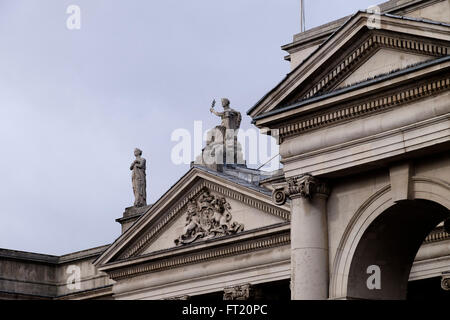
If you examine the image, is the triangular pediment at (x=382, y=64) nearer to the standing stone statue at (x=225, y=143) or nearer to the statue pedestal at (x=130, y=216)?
the standing stone statue at (x=225, y=143)

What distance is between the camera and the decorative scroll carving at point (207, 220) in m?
56.3

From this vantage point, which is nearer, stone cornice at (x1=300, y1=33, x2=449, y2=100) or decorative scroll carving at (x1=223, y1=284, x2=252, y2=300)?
stone cornice at (x1=300, y1=33, x2=449, y2=100)

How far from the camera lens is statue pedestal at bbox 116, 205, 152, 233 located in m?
63.6

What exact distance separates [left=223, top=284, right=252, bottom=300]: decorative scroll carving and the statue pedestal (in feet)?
30.2

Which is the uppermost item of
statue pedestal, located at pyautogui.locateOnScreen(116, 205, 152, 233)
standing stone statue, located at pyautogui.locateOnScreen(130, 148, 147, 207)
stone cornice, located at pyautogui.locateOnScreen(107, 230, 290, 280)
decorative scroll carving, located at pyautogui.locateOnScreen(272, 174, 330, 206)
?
standing stone statue, located at pyautogui.locateOnScreen(130, 148, 147, 207)

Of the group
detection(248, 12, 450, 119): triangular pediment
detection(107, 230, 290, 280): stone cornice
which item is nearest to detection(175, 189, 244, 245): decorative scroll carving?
detection(107, 230, 290, 280): stone cornice

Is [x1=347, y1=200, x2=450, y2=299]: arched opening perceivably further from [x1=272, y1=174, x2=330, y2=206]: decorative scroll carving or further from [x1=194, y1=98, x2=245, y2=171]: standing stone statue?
[x1=194, y1=98, x2=245, y2=171]: standing stone statue

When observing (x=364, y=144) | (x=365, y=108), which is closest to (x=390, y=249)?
(x=364, y=144)

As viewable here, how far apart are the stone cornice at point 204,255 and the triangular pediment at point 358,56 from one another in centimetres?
1815

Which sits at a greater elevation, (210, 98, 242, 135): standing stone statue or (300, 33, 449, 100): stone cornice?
(210, 98, 242, 135): standing stone statue

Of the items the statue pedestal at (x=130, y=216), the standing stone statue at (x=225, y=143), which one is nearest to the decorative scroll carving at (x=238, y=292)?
the standing stone statue at (x=225, y=143)

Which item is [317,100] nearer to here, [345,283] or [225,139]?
[345,283]

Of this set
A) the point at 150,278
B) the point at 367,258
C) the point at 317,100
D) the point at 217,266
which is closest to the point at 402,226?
the point at 367,258
